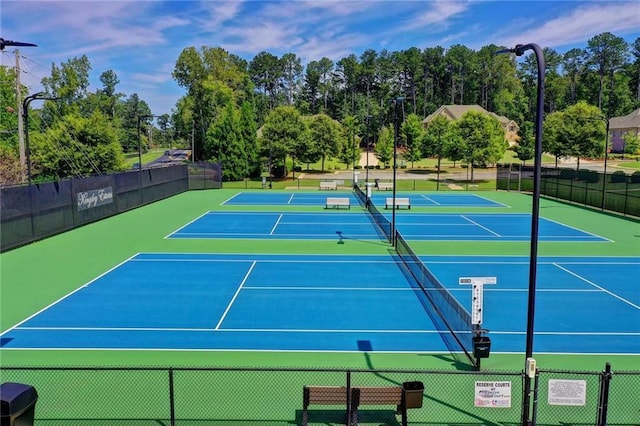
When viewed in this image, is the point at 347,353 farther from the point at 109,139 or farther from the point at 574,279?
the point at 109,139

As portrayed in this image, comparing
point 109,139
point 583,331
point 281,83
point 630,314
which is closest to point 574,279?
point 630,314

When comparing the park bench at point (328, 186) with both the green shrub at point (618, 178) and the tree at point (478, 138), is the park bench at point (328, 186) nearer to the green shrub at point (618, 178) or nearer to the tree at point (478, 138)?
the tree at point (478, 138)

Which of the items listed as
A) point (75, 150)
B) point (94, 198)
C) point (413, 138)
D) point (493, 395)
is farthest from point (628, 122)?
point (493, 395)

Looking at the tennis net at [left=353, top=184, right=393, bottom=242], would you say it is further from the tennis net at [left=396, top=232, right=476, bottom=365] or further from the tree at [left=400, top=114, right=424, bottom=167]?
the tree at [left=400, top=114, right=424, bottom=167]

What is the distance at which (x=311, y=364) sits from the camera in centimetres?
1200

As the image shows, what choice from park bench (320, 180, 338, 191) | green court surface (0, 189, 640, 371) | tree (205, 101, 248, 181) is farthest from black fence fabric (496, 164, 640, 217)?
tree (205, 101, 248, 181)

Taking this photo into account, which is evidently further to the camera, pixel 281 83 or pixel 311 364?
pixel 281 83

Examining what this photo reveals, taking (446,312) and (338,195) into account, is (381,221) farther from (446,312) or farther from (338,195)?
(338,195)

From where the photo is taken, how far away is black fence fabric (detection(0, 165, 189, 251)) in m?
23.5

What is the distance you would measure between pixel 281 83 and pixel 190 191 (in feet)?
327

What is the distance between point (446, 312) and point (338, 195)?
115ft

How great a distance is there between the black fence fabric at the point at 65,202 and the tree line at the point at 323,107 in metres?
4.00

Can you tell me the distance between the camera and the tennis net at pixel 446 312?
40.4 ft

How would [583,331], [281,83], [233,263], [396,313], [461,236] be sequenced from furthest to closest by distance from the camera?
1. [281,83]
2. [461,236]
3. [233,263]
4. [396,313]
5. [583,331]
